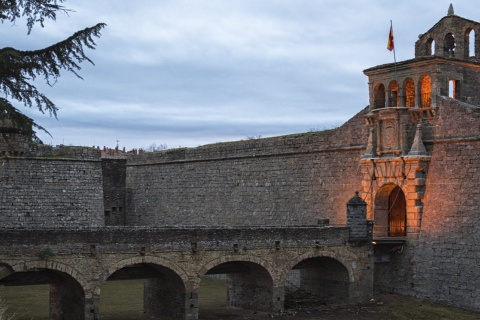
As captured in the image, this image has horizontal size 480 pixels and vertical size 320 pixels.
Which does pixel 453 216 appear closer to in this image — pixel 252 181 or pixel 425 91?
pixel 425 91

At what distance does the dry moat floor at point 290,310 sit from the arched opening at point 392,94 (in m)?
6.60

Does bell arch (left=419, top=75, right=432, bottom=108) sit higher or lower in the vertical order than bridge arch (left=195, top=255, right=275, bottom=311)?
higher

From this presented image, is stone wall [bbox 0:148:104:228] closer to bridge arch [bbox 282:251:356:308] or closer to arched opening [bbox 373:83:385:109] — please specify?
bridge arch [bbox 282:251:356:308]

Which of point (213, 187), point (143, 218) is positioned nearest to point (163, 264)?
point (213, 187)

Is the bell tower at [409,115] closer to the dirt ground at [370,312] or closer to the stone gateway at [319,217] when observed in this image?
the stone gateway at [319,217]

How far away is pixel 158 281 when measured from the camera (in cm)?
2297

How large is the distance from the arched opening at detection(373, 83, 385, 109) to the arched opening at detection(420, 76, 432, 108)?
1.60 m

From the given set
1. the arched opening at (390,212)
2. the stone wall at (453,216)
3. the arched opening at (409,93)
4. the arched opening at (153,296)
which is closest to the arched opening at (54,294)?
the arched opening at (153,296)

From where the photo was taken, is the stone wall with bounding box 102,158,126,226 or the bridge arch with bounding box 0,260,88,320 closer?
the bridge arch with bounding box 0,260,88,320

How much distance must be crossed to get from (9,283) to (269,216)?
12.6m

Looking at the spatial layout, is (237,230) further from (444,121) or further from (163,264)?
(444,121)

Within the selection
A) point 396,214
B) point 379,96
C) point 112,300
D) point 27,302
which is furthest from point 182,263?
point 379,96

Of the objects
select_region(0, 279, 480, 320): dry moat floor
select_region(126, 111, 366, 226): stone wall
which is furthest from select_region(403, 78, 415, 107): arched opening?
select_region(0, 279, 480, 320): dry moat floor

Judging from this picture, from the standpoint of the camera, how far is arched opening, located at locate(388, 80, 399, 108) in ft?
84.4
